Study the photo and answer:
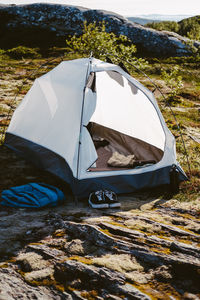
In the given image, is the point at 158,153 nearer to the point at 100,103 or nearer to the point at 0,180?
the point at 100,103

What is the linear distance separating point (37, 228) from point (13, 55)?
2377cm

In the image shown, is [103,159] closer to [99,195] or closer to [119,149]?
[119,149]

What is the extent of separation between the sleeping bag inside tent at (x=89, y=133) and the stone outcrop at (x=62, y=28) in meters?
21.5

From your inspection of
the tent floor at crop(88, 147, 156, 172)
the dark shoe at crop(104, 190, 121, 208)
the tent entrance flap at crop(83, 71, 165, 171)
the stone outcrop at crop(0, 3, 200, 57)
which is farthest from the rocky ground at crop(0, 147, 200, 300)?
the stone outcrop at crop(0, 3, 200, 57)

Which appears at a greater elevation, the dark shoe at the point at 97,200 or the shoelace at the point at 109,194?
the shoelace at the point at 109,194

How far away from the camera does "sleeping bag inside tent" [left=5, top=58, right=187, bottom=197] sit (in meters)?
6.23

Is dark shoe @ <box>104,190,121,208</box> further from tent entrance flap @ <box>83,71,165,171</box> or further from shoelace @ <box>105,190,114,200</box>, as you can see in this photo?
tent entrance flap @ <box>83,71,165,171</box>

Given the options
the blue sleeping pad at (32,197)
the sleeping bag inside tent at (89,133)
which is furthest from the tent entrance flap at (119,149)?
the blue sleeping pad at (32,197)

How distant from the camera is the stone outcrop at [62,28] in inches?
1119

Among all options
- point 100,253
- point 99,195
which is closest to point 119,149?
point 99,195

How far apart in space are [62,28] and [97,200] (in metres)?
30.3

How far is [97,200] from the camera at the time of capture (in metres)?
5.65

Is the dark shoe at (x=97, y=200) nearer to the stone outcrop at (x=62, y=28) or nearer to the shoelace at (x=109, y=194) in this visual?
the shoelace at (x=109, y=194)

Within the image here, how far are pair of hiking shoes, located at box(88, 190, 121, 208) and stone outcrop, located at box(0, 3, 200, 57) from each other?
24630 mm
